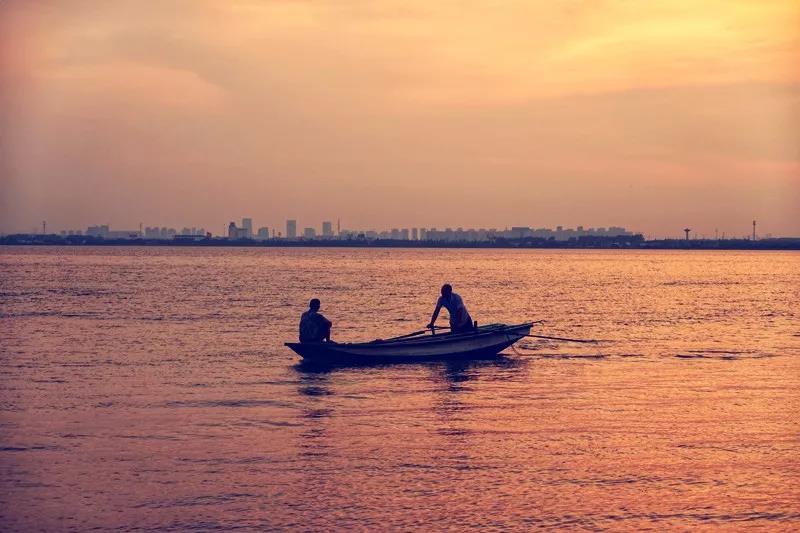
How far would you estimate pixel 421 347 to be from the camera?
90.7 feet

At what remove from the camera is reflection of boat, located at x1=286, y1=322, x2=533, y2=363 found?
26.7 meters

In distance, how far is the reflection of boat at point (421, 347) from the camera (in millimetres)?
26672

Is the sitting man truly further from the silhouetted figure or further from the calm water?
the silhouetted figure

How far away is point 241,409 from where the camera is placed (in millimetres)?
19250

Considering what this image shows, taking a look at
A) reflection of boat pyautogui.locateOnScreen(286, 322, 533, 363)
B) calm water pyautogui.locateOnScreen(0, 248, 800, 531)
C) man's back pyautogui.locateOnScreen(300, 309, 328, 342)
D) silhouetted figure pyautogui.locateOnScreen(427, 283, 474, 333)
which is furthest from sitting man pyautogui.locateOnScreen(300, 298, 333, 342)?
silhouetted figure pyautogui.locateOnScreen(427, 283, 474, 333)

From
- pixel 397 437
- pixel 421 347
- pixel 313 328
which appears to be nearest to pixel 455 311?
pixel 421 347

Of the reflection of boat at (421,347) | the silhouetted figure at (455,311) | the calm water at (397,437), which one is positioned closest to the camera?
the calm water at (397,437)

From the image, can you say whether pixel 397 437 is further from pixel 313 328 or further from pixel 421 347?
pixel 421 347

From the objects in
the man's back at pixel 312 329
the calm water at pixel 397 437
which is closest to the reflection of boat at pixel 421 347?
the man's back at pixel 312 329

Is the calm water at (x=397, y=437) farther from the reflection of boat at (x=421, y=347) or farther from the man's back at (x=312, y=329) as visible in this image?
the man's back at (x=312, y=329)

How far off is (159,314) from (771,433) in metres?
37.6

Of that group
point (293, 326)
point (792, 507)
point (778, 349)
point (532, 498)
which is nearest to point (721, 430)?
point (792, 507)

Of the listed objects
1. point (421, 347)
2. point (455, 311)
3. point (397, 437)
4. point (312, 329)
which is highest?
point (455, 311)

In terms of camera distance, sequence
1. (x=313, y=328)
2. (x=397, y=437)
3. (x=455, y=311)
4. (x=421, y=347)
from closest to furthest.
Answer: (x=397, y=437), (x=313, y=328), (x=421, y=347), (x=455, y=311)
